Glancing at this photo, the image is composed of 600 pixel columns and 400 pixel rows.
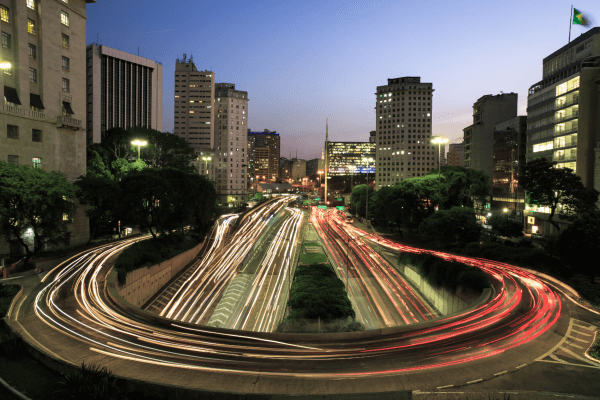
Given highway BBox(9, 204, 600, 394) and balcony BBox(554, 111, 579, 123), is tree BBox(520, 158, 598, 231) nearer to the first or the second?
balcony BBox(554, 111, 579, 123)

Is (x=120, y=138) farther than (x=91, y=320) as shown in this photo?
Yes

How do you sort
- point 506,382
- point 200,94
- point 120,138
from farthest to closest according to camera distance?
point 200,94 → point 120,138 → point 506,382

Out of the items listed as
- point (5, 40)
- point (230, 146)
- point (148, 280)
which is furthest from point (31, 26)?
point (230, 146)

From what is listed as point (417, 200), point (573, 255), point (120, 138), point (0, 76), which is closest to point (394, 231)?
point (417, 200)

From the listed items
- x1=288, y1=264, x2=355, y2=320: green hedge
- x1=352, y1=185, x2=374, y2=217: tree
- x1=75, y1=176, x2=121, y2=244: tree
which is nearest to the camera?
x1=288, y1=264, x2=355, y2=320: green hedge

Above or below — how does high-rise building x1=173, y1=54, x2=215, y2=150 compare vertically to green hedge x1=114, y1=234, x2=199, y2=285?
above

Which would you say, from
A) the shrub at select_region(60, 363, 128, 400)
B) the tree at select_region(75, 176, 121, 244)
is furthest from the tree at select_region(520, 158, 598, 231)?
the tree at select_region(75, 176, 121, 244)

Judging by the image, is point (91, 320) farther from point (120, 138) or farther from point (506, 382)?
point (120, 138)

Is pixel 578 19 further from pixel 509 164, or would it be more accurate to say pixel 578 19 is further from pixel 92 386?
pixel 92 386

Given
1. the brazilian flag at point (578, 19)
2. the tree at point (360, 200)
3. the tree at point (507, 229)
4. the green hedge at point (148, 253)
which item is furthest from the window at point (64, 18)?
the brazilian flag at point (578, 19)
